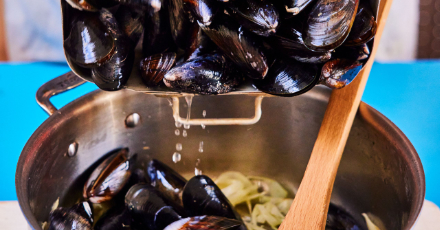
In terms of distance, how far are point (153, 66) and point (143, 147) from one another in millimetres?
409

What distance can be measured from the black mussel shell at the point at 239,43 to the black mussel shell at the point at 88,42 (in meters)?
0.16

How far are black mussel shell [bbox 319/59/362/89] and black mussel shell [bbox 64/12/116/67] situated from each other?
1.14ft

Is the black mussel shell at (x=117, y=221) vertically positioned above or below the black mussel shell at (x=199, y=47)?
below

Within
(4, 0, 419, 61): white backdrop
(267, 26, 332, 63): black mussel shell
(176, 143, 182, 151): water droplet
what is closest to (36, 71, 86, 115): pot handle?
(176, 143, 182, 151): water droplet

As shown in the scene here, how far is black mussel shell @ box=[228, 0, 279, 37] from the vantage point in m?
0.52

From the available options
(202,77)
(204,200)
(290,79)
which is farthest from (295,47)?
(204,200)

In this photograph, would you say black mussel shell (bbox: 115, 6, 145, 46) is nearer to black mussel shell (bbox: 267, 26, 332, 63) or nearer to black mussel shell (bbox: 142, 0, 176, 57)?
black mussel shell (bbox: 142, 0, 176, 57)

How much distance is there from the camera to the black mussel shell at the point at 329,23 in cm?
52

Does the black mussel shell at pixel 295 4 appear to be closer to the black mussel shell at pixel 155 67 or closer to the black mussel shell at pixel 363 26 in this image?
the black mussel shell at pixel 363 26

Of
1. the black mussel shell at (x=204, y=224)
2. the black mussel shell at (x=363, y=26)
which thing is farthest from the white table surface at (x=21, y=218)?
the black mussel shell at (x=363, y=26)

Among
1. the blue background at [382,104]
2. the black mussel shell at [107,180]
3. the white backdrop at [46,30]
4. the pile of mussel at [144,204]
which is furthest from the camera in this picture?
the white backdrop at [46,30]

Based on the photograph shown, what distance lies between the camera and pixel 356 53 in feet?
1.99

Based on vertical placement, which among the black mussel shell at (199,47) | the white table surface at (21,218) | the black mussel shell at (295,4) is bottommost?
the white table surface at (21,218)

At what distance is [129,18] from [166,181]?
43 centimetres
